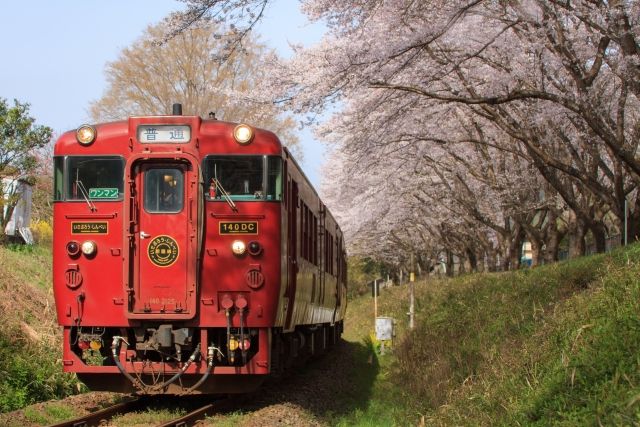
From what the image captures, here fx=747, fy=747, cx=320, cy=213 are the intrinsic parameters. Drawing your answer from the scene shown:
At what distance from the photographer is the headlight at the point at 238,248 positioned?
311 inches

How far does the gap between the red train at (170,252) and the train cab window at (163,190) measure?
0.01 meters

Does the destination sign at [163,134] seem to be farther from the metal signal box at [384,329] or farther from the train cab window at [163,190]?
the metal signal box at [384,329]

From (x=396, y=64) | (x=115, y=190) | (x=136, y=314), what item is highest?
(x=396, y=64)

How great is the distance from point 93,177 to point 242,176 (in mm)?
1621

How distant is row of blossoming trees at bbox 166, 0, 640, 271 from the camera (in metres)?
11.3

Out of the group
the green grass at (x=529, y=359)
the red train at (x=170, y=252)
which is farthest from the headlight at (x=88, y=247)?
the green grass at (x=529, y=359)

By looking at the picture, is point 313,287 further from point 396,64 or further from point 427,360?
point 396,64

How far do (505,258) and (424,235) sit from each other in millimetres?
16035

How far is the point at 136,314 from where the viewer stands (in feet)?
25.6

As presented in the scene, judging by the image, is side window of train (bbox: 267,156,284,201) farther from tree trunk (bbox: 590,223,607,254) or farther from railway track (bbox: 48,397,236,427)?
tree trunk (bbox: 590,223,607,254)

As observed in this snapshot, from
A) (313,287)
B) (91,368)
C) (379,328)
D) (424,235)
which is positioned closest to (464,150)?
(379,328)

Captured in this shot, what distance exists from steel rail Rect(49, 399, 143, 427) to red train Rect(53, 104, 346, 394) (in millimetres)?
263

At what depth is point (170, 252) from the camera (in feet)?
26.0

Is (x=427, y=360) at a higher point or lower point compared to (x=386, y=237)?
lower
